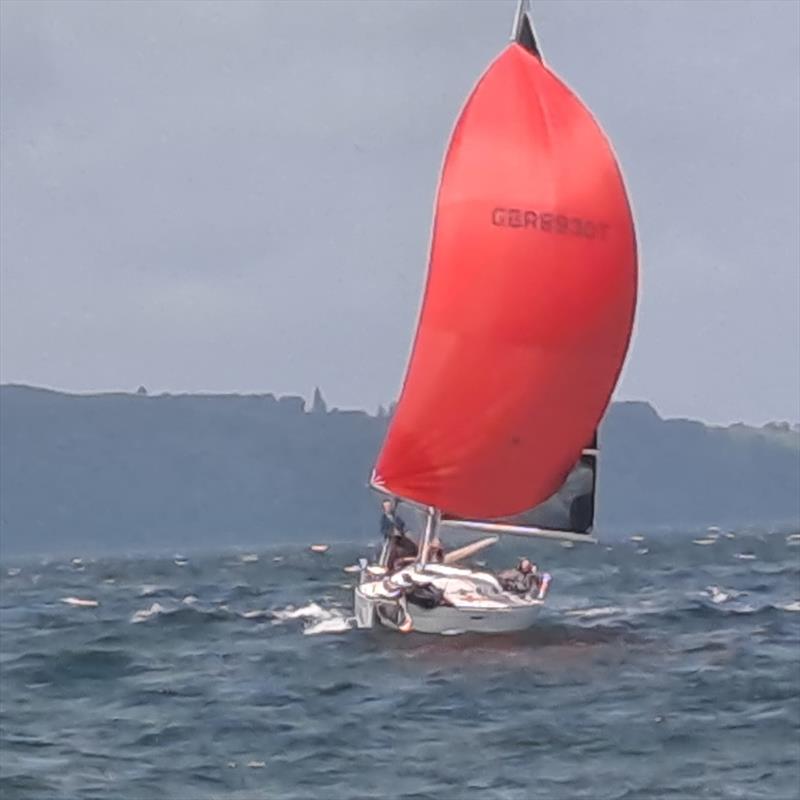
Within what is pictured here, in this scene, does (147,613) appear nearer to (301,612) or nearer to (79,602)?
(301,612)

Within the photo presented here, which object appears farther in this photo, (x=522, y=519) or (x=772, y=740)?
(x=522, y=519)

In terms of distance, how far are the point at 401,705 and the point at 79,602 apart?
25.5m

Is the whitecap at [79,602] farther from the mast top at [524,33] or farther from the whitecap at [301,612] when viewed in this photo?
the mast top at [524,33]

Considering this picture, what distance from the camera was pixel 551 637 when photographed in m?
32.0

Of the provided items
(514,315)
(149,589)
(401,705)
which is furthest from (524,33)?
(149,589)

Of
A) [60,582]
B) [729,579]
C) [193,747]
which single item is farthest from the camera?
[60,582]

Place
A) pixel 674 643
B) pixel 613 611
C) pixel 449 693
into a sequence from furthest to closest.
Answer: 1. pixel 613 611
2. pixel 674 643
3. pixel 449 693

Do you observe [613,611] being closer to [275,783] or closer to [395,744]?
[395,744]

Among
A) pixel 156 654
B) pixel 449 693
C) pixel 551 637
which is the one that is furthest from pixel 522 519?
pixel 449 693

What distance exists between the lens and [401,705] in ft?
82.9

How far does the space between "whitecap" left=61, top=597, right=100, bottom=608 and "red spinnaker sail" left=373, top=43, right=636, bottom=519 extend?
1521 centimetres

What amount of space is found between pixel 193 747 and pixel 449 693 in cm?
467

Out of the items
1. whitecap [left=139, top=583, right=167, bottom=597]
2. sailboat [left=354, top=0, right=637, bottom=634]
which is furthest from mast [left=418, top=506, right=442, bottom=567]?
whitecap [left=139, top=583, right=167, bottom=597]

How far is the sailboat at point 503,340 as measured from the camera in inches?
1282
